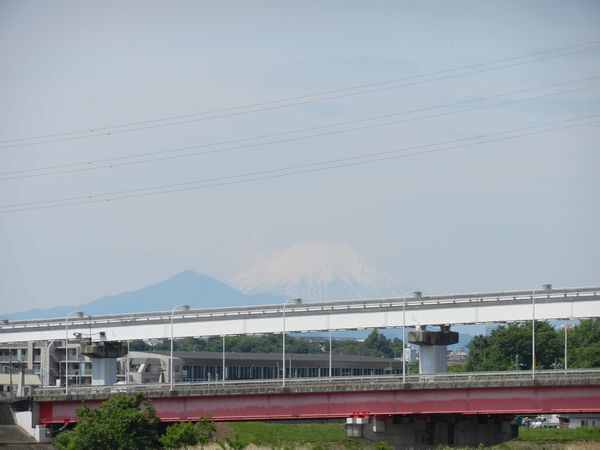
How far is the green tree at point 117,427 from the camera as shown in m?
96.4

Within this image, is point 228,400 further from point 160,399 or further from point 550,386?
point 550,386

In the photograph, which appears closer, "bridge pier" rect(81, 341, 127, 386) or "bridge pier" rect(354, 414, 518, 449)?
"bridge pier" rect(354, 414, 518, 449)

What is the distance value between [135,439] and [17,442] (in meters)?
14.0

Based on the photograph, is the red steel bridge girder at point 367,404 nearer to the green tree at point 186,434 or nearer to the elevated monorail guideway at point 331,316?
the green tree at point 186,434

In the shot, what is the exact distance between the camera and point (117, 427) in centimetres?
9662

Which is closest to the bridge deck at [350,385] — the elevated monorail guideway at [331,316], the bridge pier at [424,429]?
the bridge pier at [424,429]

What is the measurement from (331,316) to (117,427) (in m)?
27.4

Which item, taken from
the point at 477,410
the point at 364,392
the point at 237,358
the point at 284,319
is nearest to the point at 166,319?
the point at 284,319

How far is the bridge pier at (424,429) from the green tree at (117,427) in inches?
585

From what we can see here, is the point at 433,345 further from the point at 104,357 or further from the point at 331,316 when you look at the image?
the point at 104,357

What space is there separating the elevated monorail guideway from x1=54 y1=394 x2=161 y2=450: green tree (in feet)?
71.8

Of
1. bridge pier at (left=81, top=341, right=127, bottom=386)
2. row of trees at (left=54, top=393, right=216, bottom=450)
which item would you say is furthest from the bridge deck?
bridge pier at (left=81, top=341, right=127, bottom=386)

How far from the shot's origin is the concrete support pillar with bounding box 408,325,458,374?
109 meters

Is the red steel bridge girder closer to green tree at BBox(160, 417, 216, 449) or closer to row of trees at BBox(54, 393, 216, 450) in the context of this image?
row of trees at BBox(54, 393, 216, 450)
